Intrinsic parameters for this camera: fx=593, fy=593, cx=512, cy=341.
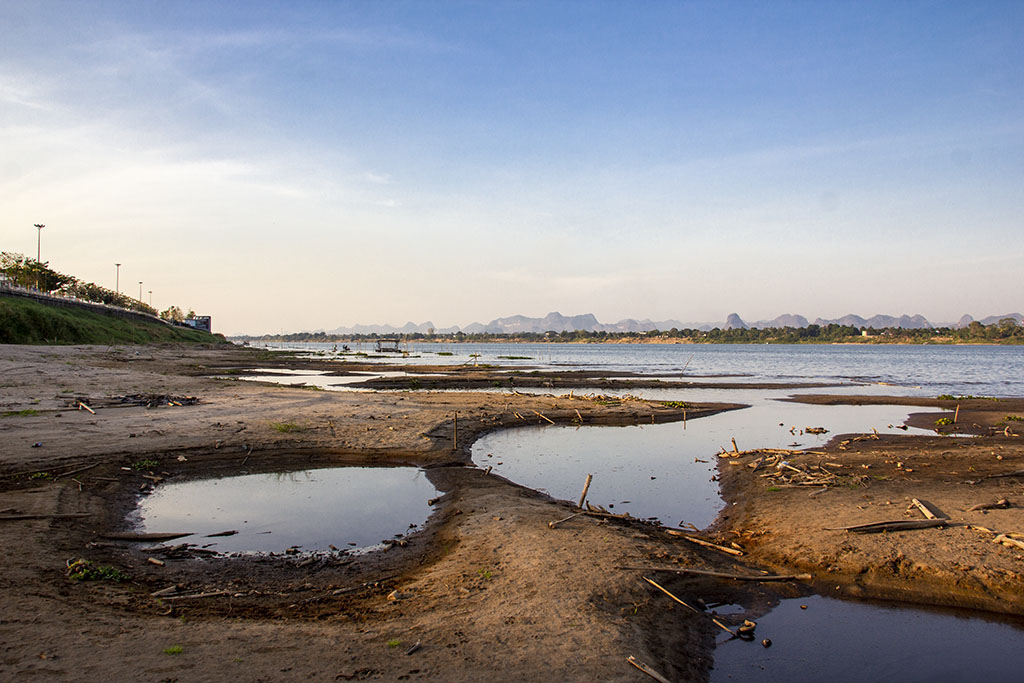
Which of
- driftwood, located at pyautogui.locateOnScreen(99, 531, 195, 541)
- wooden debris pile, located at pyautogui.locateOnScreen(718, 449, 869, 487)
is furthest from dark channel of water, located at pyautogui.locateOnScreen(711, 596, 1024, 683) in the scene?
driftwood, located at pyautogui.locateOnScreen(99, 531, 195, 541)

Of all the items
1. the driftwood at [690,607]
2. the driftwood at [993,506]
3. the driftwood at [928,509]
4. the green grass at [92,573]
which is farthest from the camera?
the driftwood at [993,506]

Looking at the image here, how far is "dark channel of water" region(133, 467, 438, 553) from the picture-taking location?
→ 40.2 ft

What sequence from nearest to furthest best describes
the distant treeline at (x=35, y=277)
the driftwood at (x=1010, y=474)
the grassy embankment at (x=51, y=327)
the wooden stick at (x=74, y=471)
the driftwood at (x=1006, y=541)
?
the driftwood at (x=1006, y=541) < the wooden stick at (x=74, y=471) < the driftwood at (x=1010, y=474) < the grassy embankment at (x=51, y=327) < the distant treeline at (x=35, y=277)

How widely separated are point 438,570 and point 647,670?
449cm

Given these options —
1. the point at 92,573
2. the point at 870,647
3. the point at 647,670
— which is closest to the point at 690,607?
the point at 870,647

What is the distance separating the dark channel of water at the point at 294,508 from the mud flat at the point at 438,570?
532mm

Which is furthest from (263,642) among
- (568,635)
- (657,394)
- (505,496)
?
(657,394)

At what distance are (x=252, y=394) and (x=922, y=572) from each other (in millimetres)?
28933

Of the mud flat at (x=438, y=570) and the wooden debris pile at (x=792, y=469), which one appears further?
the wooden debris pile at (x=792, y=469)

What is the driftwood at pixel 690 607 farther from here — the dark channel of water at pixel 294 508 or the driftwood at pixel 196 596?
the driftwood at pixel 196 596

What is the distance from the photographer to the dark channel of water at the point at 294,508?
12266mm

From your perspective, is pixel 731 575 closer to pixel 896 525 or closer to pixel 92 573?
pixel 896 525

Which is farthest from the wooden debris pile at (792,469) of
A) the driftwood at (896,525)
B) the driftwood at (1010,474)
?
the driftwood at (896,525)

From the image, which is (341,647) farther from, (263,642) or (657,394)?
(657,394)
